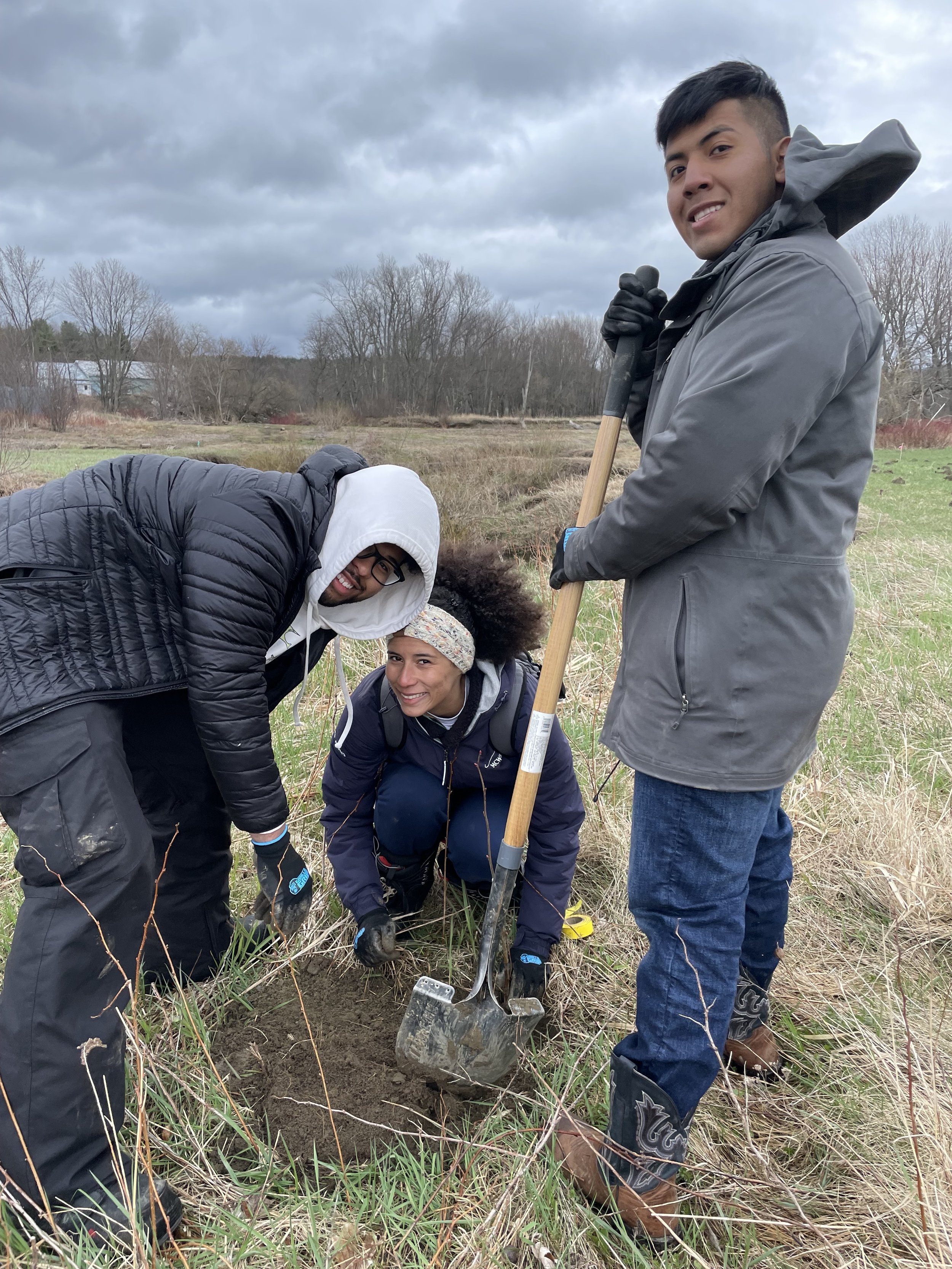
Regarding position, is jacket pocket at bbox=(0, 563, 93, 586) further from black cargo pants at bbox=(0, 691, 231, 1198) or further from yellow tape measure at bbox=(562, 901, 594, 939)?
yellow tape measure at bbox=(562, 901, 594, 939)

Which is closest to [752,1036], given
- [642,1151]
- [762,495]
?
[642,1151]

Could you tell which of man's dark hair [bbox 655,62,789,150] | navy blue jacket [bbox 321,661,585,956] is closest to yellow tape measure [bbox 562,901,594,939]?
navy blue jacket [bbox 321,661,585,956]

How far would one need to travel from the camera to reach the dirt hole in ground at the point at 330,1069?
1.83 meters

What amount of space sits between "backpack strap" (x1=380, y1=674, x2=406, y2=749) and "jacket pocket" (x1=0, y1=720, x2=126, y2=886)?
838 mm

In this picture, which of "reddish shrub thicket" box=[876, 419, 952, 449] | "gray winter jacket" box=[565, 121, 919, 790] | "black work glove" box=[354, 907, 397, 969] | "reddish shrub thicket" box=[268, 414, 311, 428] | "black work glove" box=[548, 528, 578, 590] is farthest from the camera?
"reddish shrub thicket" box=[268, 414, 311, 428]

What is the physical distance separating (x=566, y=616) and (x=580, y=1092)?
1.19 meters

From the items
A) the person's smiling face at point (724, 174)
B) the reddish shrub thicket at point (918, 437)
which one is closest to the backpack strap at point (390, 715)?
the person's smiling face at point (724, 174)

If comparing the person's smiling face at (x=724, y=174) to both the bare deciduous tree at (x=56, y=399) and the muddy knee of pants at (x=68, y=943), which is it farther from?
the bare deciduous tree at (x=56, y=399)

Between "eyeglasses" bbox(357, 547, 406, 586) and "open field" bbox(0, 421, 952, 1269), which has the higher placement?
"eyeglasses" bbox(357, 547, 406, 586)

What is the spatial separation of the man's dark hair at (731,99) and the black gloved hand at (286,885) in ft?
5.69

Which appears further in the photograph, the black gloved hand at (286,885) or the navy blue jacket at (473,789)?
the navy blue jacket at (473,789)

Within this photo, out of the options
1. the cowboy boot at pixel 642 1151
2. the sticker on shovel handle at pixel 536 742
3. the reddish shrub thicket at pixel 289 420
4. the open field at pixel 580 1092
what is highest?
the sticker on shovel handle at pixel 536 742

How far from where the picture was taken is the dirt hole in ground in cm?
183

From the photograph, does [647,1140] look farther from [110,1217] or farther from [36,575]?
[36,575]
